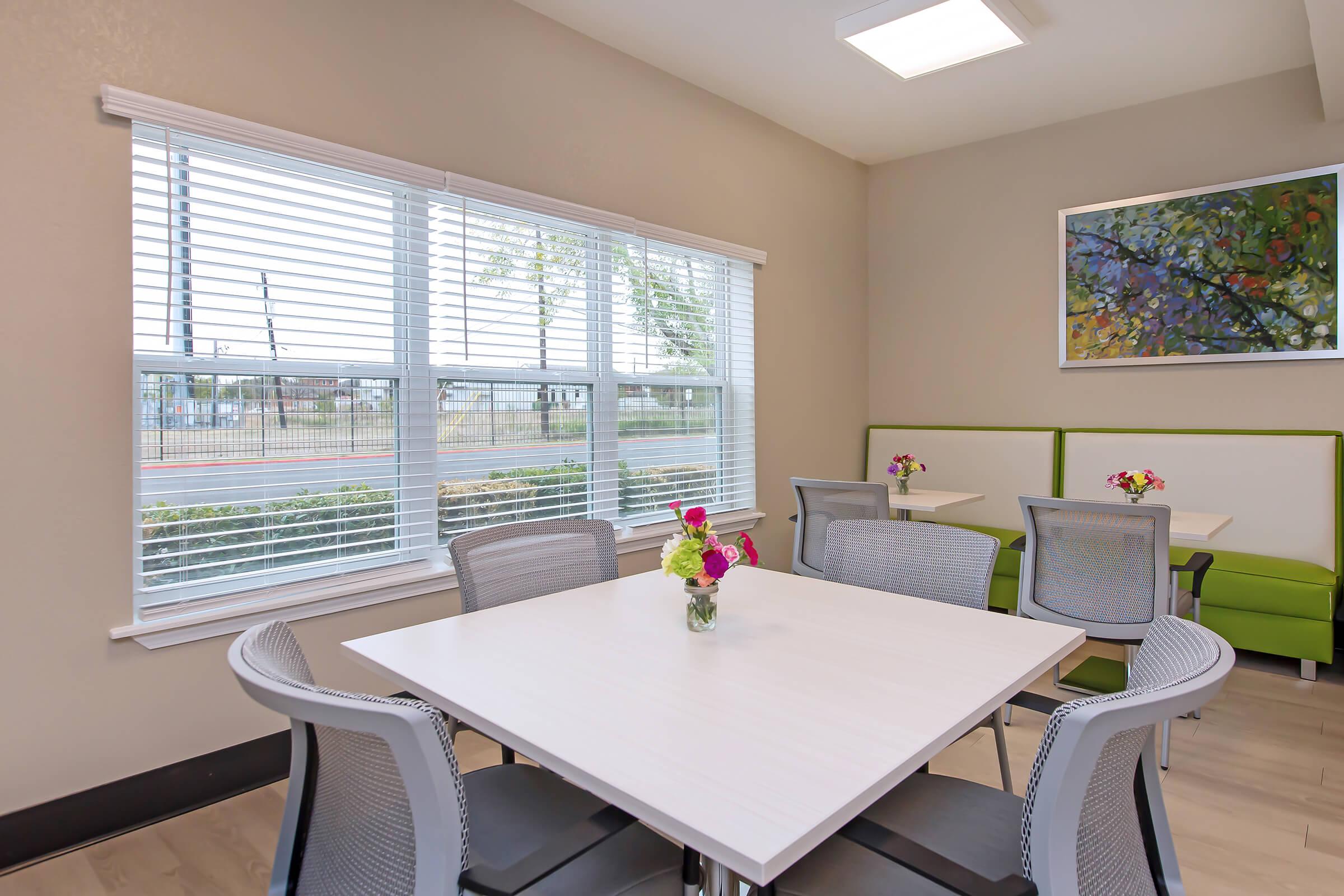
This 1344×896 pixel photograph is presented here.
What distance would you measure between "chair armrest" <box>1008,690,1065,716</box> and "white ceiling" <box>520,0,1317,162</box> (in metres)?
2.75

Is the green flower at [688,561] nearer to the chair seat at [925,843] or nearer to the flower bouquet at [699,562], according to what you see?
the flower bouquet at [699,562]

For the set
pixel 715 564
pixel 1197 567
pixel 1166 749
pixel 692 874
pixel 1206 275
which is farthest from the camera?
pixel 1206 275

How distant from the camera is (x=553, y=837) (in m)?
1.33

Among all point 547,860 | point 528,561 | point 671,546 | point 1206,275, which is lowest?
point 547,860

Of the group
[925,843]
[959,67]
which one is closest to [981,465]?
[959,67]

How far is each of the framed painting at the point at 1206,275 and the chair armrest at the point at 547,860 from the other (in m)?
4.27

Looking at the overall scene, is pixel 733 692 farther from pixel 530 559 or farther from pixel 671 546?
pixel 530 559

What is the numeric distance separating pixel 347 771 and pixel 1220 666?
121 centimetres

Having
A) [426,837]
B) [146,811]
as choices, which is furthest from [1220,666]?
[146,811]

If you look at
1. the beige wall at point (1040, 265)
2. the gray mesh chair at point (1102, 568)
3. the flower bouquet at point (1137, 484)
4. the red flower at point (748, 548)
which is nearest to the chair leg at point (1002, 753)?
the red flower at point (748, 548)

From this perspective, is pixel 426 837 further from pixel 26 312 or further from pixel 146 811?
pixel 26 312

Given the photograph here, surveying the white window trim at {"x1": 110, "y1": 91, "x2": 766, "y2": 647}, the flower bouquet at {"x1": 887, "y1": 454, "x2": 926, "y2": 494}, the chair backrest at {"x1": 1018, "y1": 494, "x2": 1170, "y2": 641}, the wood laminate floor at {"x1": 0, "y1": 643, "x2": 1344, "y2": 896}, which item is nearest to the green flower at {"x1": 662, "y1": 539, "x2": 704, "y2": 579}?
the wood laminate floor at {"x1": 0, "y1": 643, "x2": 1344, "y2": 896}

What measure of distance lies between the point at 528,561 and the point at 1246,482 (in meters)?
3.74

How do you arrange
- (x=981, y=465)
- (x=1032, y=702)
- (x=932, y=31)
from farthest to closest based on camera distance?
(x=981, y=465), (x=932, y=31), (x=1032, y=702)
